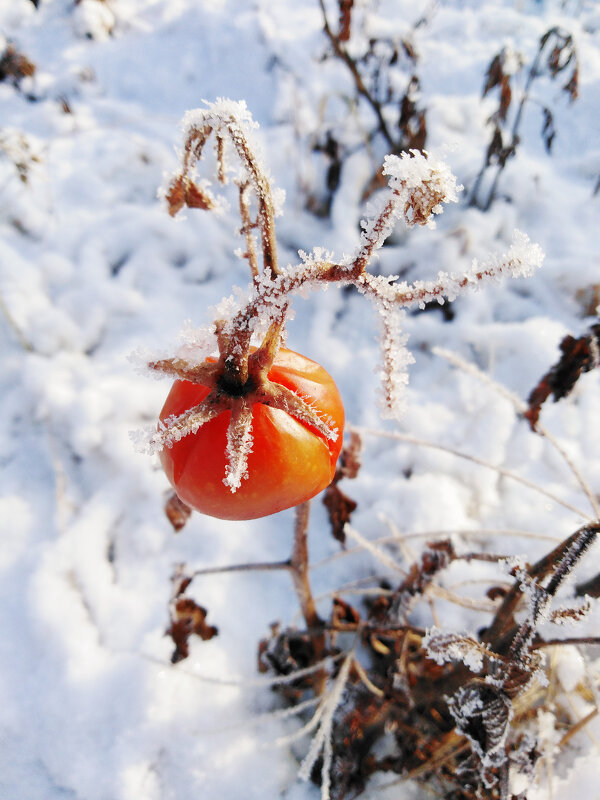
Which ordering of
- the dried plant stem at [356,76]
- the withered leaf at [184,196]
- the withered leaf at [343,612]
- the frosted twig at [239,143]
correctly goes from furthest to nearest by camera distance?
the dried plant stem at [356,76] < the withered leaf at [343,612] < the withered leaf at [184,196] < the frosted twig at [239,143]

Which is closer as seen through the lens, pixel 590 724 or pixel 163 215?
pixel 590 724

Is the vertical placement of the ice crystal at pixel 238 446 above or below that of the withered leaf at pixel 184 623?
above

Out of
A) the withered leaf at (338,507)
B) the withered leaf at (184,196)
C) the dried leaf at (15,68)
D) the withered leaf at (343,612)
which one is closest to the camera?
the withered leaf at (184,196)

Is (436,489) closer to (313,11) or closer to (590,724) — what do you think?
(590,724)

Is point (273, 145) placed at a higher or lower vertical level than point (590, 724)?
higher

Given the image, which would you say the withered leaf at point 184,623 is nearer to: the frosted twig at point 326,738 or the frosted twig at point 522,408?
the frosted twig at point 326,738

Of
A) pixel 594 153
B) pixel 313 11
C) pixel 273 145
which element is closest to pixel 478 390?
pixel 594 153

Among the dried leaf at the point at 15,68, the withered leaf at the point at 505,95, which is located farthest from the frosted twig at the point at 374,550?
the dried leaf at the point at 15,68

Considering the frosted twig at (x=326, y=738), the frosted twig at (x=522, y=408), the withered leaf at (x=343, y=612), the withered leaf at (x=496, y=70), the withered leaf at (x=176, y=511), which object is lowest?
the frosted twig at (x=326, y=738)
